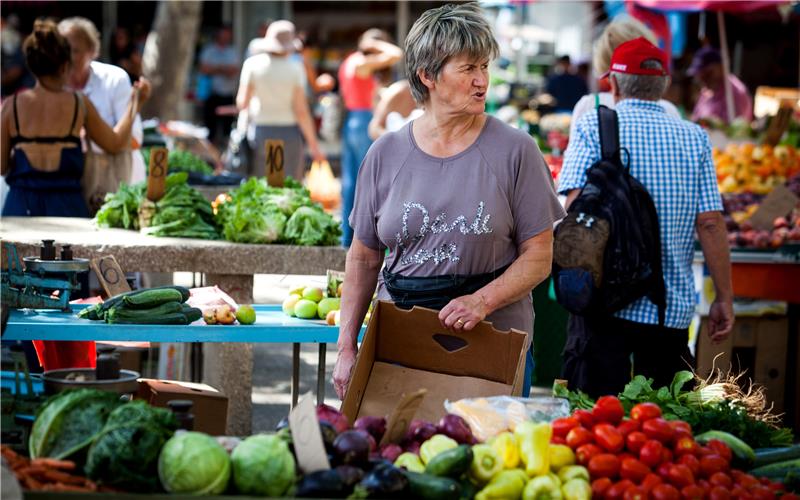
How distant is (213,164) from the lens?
46.1 ft

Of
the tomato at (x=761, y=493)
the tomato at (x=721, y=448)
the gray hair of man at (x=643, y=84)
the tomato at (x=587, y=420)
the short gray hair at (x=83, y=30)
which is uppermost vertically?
the short gray hair at (x=83, y=30)

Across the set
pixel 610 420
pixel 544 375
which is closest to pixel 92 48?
pixel 544 375

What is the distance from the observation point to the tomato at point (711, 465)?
3.17m

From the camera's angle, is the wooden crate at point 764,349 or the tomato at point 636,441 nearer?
the tomato at point 636,441

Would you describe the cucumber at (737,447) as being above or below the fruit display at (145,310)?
below

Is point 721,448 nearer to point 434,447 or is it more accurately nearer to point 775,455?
point 775,455

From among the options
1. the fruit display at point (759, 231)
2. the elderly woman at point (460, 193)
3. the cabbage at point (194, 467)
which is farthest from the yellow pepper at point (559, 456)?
the fruit display at point (759, 231)

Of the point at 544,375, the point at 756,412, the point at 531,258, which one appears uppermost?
the point at 531,258

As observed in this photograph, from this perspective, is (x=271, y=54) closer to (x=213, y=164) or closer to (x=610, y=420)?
(x=213, y=164)

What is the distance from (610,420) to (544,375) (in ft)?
15.0

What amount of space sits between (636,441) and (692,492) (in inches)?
8.6

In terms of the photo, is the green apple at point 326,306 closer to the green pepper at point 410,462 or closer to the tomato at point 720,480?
the green pepper at point 410,462

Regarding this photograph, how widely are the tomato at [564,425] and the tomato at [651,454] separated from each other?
8.5 inches

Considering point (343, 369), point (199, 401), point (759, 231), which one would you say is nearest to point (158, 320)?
Result: point (199, 401)
